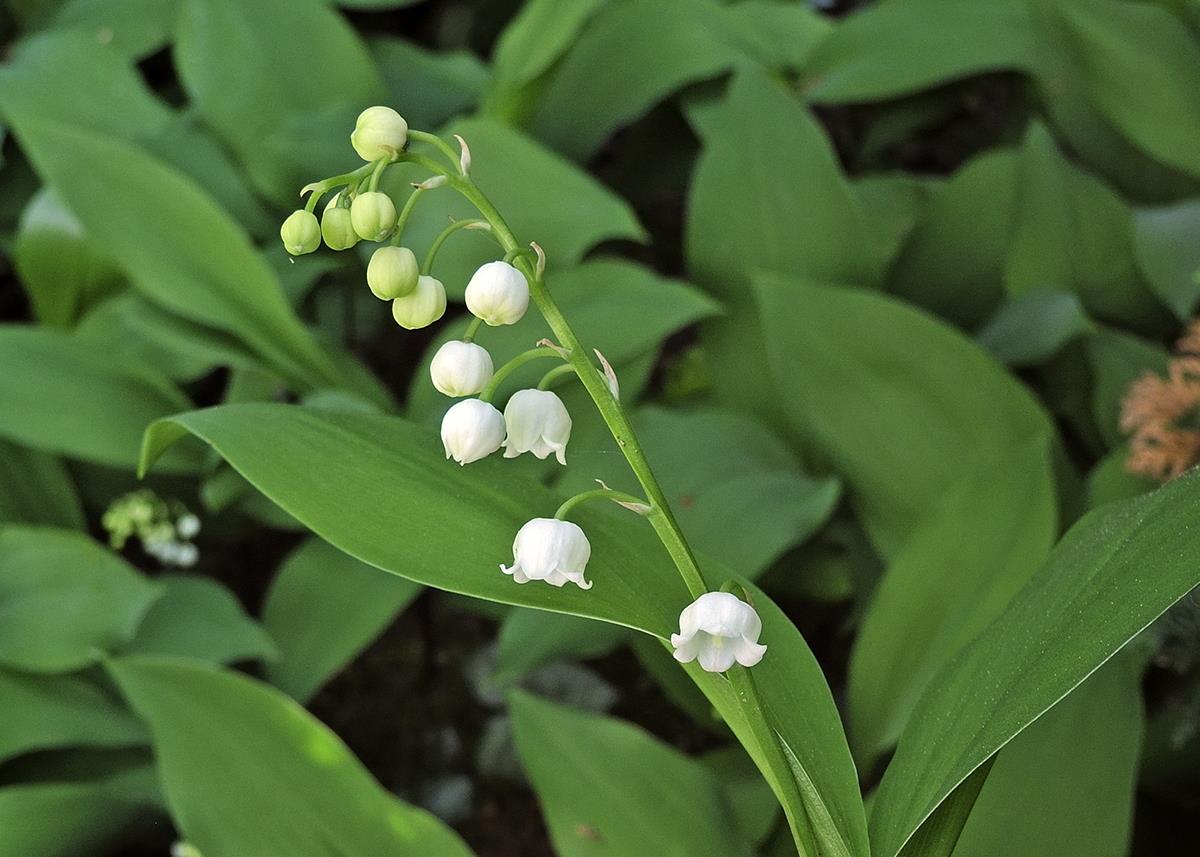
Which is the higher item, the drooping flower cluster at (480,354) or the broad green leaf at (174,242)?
the drooping flower cluster at (480,354)

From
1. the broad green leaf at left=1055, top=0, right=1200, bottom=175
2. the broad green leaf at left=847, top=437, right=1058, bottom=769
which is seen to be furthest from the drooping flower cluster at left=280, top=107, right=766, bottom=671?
the broad green leaf at left=1055, top=0, right=1200, bottom=175

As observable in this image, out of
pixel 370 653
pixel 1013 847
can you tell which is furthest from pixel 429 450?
pixel 370 653

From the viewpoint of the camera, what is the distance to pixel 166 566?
1.62m

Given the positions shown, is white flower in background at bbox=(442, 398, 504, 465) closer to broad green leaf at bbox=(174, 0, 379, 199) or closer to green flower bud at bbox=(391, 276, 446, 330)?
green flower bud at bbox=(391, 276, 446, 330)

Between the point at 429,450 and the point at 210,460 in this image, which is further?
the point at 210,460

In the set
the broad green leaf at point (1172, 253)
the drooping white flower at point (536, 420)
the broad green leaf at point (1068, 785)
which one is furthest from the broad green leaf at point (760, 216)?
the drooping white flower at point (536, 420)

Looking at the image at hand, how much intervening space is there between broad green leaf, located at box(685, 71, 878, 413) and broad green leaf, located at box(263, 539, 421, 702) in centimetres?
42

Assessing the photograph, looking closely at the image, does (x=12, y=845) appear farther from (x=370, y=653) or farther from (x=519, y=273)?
(x=519, y=273)

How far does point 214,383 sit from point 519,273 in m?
1.21

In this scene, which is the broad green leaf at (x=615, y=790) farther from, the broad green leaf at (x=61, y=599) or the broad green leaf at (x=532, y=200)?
the broad green leaf at (x=532, y=200)

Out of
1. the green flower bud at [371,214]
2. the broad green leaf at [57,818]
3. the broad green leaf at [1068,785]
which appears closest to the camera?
the green flower bud at [371,214]

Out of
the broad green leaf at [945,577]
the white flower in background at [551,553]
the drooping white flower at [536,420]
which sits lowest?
the broad green leaf at [945,577]

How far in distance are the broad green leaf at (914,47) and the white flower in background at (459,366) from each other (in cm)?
104

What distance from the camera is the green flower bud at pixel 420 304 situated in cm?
53
